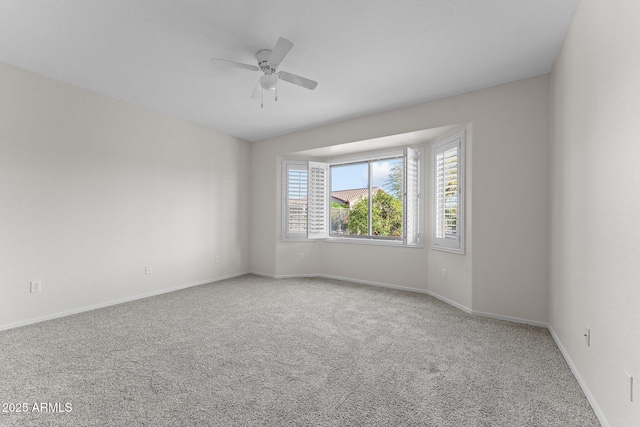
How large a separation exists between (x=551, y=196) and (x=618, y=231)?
1612 millimetres

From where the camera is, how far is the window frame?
3.62 m

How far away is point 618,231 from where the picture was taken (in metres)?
1.54

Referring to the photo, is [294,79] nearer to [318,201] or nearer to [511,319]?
[318,201]

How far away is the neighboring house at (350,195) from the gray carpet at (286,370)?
90.3 inches

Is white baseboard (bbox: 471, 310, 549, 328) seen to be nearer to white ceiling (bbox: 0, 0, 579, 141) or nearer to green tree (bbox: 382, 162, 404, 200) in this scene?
green tree (bbox: 382, 162, 404, 200)

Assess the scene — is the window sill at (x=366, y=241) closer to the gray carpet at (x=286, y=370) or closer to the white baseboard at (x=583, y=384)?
the gray carpet at (x=286, y=370)

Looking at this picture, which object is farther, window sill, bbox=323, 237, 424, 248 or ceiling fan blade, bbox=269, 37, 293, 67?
window sill, bbox=323, 237, 424, 248

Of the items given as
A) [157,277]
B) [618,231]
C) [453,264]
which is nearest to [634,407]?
[618,231]

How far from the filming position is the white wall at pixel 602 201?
1399mm

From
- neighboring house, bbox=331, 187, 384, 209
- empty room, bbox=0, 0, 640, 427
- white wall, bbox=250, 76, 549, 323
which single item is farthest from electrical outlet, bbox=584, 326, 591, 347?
neighboring house, bbox=331, 187, 384, 209

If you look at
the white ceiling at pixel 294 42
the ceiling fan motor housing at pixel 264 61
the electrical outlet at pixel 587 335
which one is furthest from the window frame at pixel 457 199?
the ceiling fan motor housing at pixel 264 61

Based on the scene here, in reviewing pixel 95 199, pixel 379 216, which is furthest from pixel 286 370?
pixel 379 216

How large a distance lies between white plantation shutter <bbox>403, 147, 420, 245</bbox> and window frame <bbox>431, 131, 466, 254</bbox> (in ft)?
0.81

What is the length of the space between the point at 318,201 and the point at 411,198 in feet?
5.99
